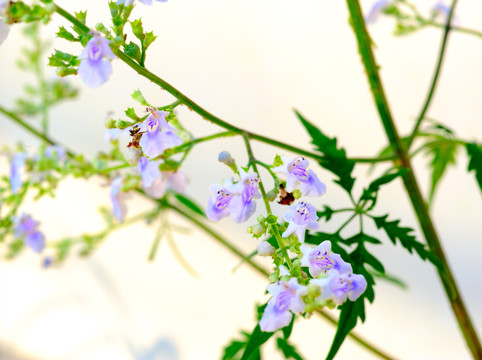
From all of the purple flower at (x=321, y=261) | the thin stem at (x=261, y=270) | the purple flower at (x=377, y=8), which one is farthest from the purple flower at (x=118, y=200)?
the purple flower at (x=377, y=8)

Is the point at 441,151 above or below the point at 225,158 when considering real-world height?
above

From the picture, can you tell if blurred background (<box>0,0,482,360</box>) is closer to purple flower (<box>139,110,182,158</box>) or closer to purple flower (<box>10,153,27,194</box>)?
purple flower (<box>10,153,27,194</box>)

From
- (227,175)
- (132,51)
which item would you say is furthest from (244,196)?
(227,175)

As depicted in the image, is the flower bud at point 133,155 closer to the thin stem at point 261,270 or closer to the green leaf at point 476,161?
the thin stem at point 261,270

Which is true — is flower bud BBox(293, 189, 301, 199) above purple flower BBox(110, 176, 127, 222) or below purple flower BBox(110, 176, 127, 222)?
above

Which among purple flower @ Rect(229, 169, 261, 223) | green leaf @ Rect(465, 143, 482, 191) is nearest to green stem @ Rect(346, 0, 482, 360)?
green leaf @ Rect(465, 143, 482, 191)

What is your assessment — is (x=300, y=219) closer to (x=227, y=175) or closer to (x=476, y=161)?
(x=476, y=161)
